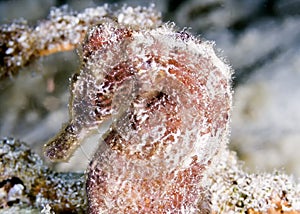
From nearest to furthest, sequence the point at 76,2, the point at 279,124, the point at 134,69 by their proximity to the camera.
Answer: the point at 134,69, the point at 279,124, the point at 76,2

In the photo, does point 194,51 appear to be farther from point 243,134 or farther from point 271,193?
point 243,134

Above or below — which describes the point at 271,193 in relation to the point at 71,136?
below

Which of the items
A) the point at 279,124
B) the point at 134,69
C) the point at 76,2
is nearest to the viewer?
the point at 134,69

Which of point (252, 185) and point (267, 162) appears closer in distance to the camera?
point (252, 185)

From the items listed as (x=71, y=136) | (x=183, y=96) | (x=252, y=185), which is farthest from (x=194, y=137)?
(x=252, y=185)

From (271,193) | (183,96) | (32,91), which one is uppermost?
(32,91)

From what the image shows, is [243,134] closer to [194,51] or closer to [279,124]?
[279,124]
